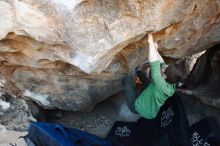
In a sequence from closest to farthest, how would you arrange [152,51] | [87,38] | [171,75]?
1. [87,38]
2. [152,51]
3. [171,75]

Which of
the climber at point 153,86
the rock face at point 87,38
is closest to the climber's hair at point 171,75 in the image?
the climber at point 153,86

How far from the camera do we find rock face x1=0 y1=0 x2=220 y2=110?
2.43 metres

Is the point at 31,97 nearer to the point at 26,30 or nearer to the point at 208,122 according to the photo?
the point at 26,30

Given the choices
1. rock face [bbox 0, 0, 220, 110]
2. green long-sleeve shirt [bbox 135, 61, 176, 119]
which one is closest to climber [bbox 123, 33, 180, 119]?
green long-sleeve shirt [bbox 135, 61, 176, 119]

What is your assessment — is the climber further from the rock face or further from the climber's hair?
the rock face

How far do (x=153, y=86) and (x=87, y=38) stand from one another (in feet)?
2.06

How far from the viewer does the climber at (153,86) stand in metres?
2.64

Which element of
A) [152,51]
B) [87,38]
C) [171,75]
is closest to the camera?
[87,38]

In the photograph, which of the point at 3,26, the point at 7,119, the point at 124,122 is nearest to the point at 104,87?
the point at 124,122

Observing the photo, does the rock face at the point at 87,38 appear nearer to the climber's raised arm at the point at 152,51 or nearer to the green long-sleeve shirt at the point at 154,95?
the climber's raised arm at the point at 152,51

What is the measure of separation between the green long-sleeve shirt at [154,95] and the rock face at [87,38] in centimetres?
22

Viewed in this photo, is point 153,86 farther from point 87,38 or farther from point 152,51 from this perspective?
point 87,38

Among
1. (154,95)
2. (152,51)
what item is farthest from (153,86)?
(152,51)

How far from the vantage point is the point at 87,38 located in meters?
2.50
